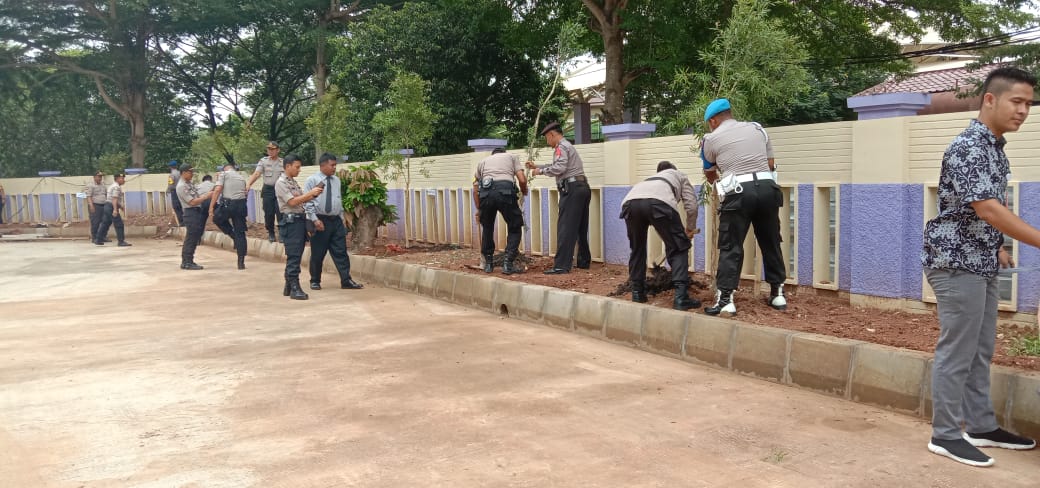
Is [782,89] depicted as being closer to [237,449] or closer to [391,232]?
[237,449]

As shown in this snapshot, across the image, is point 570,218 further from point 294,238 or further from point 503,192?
point 294,238

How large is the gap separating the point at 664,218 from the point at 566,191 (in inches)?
96.4

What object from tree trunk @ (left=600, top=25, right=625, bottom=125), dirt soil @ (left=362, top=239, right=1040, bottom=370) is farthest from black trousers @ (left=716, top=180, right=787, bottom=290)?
tree trunk @ (left=600, top=25, right=625, bottom=125)

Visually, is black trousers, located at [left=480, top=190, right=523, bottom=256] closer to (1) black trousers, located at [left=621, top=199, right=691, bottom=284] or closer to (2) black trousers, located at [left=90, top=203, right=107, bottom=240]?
(1) black trousers, located at [left=621, top=199, right=691, bottom=284]

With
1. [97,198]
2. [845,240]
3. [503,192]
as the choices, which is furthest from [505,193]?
[97,198]

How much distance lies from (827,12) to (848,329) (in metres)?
13.2

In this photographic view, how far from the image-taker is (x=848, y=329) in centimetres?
573

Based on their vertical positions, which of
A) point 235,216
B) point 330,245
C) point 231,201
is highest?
point 231,201

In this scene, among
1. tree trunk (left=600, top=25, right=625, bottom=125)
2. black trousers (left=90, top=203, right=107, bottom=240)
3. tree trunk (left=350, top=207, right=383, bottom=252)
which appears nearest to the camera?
tree trunk (left=350, top=207, right=383, bottom=252)

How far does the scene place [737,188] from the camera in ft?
→ 20.2

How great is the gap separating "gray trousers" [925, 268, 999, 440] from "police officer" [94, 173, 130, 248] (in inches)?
710

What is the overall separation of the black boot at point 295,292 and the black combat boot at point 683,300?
4692 millimetres

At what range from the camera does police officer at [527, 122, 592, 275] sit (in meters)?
9.20

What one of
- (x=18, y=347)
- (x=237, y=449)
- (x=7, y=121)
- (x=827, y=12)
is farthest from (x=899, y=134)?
(x=7, y=121)
